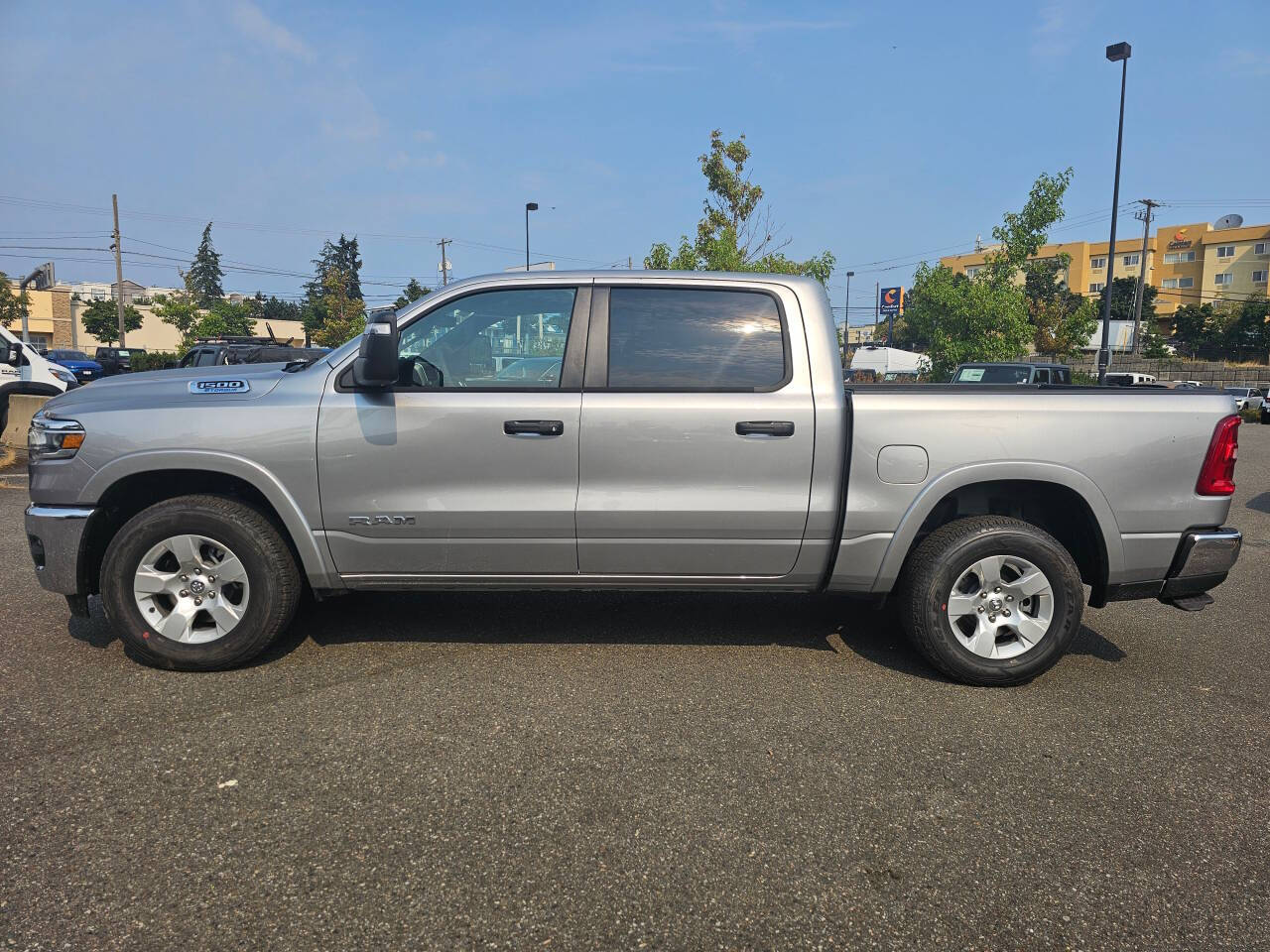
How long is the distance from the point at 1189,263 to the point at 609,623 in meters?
89.6

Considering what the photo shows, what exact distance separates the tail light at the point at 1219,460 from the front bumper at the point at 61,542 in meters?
5.14

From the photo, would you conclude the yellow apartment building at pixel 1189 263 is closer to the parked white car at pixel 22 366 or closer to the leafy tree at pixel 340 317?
the leafy tree at pixel 340 317

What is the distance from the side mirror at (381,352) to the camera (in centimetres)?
397

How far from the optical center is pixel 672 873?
268cm

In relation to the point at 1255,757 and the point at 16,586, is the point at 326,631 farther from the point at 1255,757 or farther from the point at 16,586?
the point at 1255,757

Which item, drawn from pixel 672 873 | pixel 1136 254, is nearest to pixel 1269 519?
pixel 672 873

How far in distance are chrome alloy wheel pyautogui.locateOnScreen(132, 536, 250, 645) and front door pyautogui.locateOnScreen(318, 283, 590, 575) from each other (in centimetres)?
52

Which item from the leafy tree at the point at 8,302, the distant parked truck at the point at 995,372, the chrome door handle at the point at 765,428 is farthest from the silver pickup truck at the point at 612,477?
the leafy tree at the point at 8,302

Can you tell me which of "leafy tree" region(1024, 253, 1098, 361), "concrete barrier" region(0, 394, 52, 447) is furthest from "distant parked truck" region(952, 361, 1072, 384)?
"concrete barrier" region(0, 394, 52, 447)

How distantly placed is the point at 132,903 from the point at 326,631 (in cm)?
245

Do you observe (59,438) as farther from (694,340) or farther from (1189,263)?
(1189,263)

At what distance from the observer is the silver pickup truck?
414 cm

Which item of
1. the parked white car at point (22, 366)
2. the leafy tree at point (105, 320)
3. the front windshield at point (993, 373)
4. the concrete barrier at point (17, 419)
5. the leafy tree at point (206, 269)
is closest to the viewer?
the concrete barrier at point (17, 419)

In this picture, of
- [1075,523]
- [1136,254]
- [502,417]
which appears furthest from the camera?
[1136,254]
